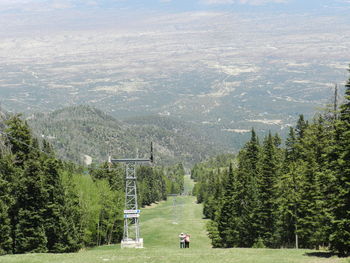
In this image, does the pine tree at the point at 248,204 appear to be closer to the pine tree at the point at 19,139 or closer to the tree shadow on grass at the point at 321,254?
the tree shadow on grass at the point at 321,254

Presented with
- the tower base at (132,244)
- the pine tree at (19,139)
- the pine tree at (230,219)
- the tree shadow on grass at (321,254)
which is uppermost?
the pine tree at (19,139)

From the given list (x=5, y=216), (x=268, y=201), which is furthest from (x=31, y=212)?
(x=268, y=201)

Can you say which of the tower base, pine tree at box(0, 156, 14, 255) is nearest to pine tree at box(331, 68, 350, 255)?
the tower base

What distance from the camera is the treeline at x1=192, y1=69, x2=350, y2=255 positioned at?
46.8 meters

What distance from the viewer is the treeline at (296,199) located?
46781 mm

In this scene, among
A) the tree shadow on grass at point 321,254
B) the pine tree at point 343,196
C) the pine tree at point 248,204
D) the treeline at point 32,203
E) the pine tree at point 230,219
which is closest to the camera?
the pine tree at point 343,196

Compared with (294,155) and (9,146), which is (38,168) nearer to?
(9,146)

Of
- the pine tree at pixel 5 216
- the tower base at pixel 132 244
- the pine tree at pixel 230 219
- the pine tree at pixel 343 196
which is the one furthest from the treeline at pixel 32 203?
the pine tree at pixel 343 196

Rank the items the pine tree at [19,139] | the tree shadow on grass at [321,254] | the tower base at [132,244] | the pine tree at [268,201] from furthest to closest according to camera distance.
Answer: the pine tree at [268,201], the pine tree at [19,139], the tower base at [132,244], the tree shadow on grass at [321,254]

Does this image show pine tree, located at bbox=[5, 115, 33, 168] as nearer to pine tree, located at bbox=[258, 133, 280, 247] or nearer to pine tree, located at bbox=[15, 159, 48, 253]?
pine tree, located at bbox=[15, 159, 48, 253]

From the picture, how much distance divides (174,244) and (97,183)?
57.8ft

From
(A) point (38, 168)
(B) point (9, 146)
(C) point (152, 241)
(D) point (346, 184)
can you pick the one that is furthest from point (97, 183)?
(D) point (346, 184)

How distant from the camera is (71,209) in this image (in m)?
74.2

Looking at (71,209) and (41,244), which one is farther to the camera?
(71,209)
